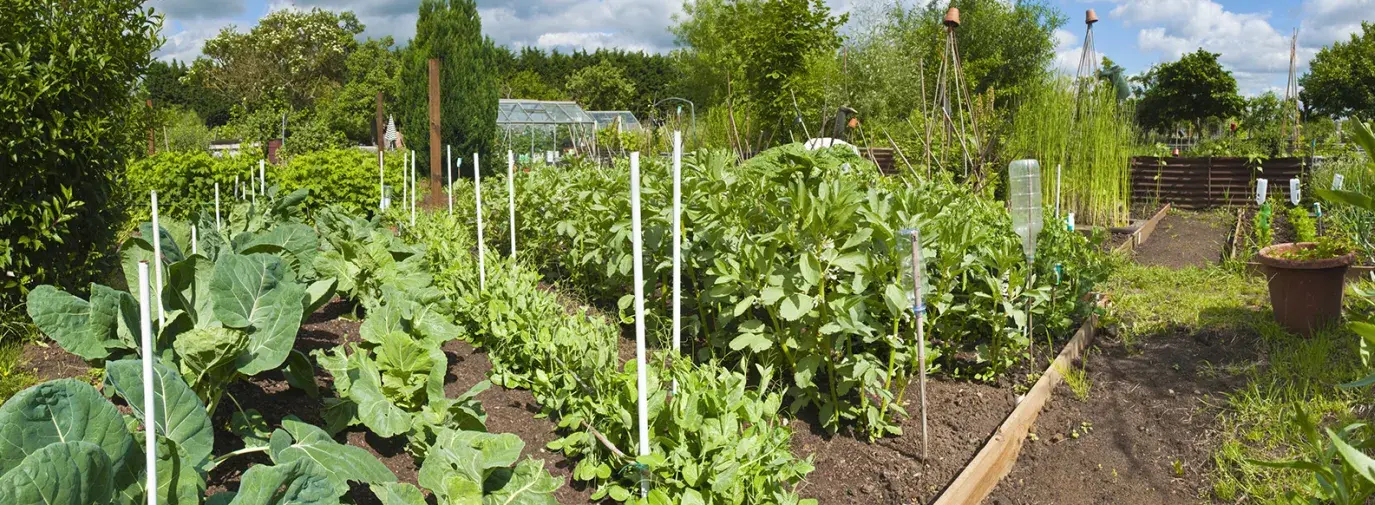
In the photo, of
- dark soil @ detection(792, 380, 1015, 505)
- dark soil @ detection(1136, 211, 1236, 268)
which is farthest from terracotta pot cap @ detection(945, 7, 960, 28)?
dark soil @ detection(1136, 211, 1236, 268)

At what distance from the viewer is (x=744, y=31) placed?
9.05 m

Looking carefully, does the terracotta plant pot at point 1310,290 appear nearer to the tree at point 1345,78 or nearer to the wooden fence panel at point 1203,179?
the wooden fence panel at point 1203,179

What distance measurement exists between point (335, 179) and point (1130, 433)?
24.3 ft

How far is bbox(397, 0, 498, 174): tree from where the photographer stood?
54.9 feet

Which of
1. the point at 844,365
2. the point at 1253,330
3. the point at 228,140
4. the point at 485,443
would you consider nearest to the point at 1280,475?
the point at 844,365

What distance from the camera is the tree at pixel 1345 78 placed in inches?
851

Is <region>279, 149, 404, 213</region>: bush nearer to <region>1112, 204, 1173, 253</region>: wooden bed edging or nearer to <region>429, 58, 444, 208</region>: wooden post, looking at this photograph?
<region>429, 58, 444, 208</region>: wooden post

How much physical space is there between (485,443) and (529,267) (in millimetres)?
3246

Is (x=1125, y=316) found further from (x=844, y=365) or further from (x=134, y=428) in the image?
(x=134, y=428)

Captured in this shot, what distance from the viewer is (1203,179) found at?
39.1 ft

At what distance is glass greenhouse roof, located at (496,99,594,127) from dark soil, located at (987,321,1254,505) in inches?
867

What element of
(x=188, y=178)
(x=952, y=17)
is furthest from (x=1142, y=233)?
(x=188, y=178)

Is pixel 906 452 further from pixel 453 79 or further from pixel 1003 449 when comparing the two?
pixel 453 79

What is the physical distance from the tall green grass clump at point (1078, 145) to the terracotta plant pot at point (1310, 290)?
4.45 m
